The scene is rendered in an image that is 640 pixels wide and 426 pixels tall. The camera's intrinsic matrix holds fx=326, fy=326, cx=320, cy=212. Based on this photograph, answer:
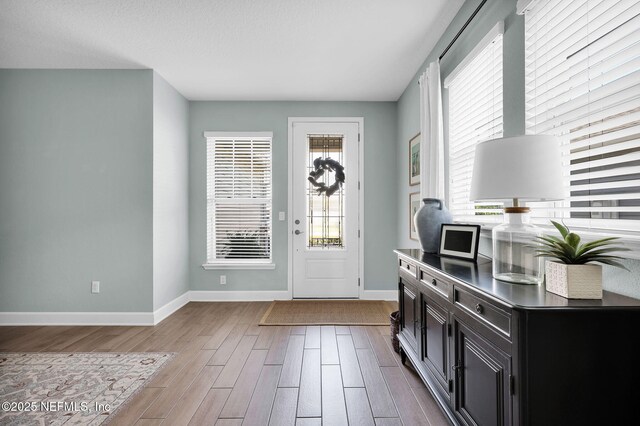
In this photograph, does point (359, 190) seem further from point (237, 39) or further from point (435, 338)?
point (435, 338)

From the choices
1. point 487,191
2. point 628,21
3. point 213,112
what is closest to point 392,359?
point 487,191

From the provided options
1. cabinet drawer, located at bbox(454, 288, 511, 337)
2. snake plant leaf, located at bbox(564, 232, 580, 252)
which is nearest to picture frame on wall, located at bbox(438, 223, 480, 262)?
cabinet drawer, located at bbox(454, 288, 511, 337)

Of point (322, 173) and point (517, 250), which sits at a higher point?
point (322, 173)

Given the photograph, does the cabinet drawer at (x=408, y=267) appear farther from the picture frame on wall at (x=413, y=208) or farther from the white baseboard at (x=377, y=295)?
the white baseboard at (x=377, y=295)

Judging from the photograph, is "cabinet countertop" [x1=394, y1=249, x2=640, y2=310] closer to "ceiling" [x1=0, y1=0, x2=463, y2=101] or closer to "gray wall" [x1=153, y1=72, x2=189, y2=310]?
"ceiling" [x1=0, y1=0, x2=463, y2=101]

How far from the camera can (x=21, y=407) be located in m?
2.05

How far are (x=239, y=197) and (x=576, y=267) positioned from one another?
3.93 m

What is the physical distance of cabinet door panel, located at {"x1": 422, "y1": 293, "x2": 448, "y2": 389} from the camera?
181 cm

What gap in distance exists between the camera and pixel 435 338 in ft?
6.38

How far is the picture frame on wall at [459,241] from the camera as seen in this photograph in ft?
6.45

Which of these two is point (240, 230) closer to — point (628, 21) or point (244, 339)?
point (244, 339)

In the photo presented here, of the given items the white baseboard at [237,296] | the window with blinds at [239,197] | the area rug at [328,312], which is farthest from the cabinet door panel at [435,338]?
the window with blinds at [239,197]

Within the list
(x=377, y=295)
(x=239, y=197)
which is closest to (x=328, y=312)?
(x=377, y=295)

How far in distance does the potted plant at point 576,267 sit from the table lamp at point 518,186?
13cm
